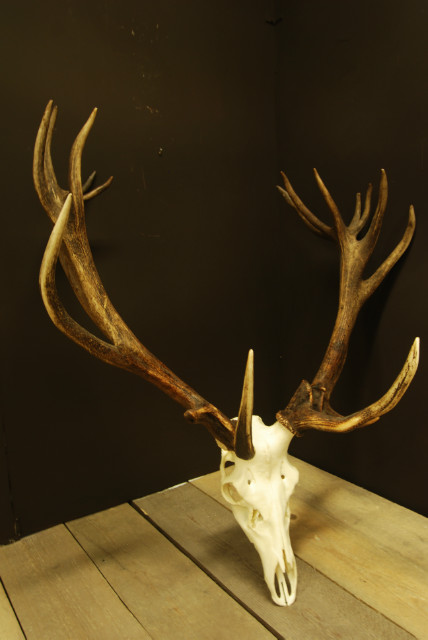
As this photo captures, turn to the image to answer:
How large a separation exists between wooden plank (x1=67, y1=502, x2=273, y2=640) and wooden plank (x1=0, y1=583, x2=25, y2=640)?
23 cm

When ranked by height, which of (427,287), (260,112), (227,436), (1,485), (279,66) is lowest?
(1,485)

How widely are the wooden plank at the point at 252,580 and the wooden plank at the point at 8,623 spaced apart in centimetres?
46

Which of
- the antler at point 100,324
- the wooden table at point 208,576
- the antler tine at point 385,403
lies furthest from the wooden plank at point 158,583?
the antler tine at point 385,403

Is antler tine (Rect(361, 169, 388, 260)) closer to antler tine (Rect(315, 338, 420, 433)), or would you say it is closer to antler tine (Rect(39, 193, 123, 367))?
antler tine (Rect(315, 338, 420, 433))

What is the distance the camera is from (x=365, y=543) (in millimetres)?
1434

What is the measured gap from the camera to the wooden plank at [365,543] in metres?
1.20

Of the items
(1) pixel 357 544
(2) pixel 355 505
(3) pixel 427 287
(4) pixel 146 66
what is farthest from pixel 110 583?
(4) pixel 146 66

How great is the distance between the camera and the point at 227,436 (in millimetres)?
1189

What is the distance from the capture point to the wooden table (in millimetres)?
1136

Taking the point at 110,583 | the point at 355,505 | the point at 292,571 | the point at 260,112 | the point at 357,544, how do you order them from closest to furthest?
the point at 292,571, the point at 110,583, the point at 357,544, the point at 355,505, the point at 260,112

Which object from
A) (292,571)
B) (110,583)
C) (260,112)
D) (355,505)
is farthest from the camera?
(260,112)

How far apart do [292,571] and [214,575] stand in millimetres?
236

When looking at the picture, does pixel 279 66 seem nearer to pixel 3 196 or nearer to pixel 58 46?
pixel 58 46

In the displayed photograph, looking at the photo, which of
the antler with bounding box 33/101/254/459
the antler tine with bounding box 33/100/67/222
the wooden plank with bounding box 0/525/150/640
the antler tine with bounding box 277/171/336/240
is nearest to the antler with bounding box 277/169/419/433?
the antler tine with bounding box 277/171/336/240
